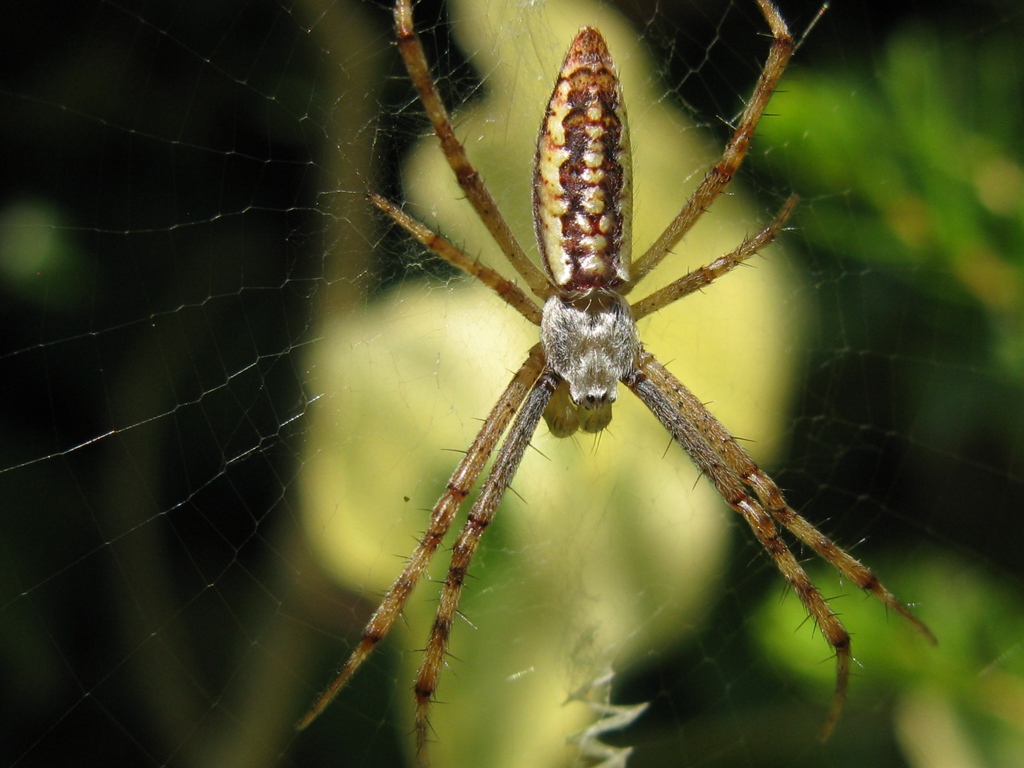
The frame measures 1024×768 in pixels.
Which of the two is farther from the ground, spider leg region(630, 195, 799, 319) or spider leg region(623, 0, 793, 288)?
spider leg region(623, 0, 793, 288)

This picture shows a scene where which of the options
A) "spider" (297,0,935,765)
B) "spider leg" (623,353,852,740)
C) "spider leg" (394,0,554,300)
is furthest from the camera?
"spider leg" (623,353,852,740)

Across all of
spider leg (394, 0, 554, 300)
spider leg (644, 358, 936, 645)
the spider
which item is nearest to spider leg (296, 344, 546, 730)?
the spider

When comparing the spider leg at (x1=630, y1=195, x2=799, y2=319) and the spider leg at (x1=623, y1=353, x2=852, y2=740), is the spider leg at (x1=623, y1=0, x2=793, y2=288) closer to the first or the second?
the spider leg at (x1=630, y1=195, x2=799, y2=319)

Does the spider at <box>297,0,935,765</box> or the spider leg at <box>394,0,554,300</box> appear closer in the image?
the spider leg at <box>394,0,554,300</box>

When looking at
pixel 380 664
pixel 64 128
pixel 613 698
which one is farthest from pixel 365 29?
pixel 613 698

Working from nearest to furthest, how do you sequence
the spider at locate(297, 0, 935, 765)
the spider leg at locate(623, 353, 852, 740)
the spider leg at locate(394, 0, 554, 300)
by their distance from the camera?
1. the spider leg at locate(394, 0, 554, 300)
2. the spider at locate(297, 0, 935, 765)
3. the spider leg at locate(623, 353, 852, 740)

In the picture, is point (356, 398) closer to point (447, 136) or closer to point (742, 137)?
point (447, 136)

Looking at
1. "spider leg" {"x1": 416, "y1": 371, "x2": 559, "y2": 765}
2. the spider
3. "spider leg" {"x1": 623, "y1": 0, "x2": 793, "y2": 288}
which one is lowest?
"spider leg" {"x1": 416, "y1": 371, "x2": 559, "y2": 765}
